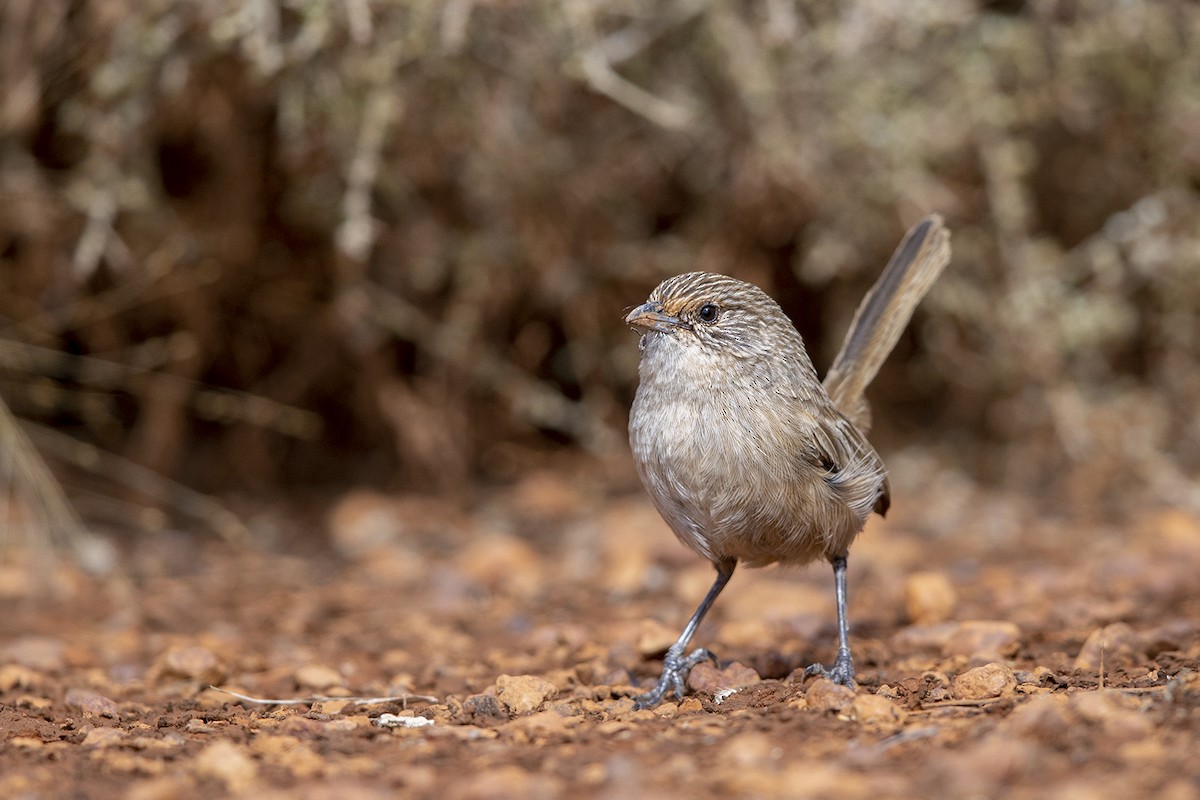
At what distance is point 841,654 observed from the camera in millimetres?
4082

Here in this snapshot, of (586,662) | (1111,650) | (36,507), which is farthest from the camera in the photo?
(36,507)

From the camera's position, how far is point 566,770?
9.41 ft

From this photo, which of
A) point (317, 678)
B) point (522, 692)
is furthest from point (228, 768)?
point (317, 678)

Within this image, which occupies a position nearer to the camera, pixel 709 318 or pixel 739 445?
pixel 739 445

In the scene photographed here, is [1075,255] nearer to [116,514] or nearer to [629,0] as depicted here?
[629,0]

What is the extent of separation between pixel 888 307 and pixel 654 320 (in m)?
1.16

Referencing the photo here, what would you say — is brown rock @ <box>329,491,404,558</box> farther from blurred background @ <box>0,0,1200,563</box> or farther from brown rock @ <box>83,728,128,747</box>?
brown rock @ <box>83,728,128,747</box>

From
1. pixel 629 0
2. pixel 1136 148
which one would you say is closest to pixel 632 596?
pixel 629 0

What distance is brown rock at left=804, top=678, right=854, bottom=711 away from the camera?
10.8ft

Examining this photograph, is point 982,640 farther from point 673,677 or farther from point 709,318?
point 709,318

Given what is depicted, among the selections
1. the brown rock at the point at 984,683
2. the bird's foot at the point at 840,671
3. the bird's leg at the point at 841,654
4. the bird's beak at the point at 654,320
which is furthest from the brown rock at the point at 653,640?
the brown rock at the point at 984,683

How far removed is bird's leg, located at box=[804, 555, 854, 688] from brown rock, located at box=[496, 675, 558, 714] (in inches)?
31.9

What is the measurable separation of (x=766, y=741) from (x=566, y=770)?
1.53ft

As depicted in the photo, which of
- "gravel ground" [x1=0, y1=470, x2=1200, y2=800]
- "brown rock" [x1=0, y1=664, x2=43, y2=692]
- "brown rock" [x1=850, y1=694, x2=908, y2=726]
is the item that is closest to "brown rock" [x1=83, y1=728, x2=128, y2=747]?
"gravel ground" [x1=0, y1=470, x2=1200, y2=800]
